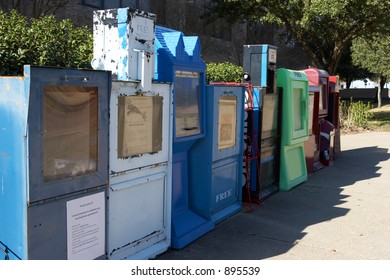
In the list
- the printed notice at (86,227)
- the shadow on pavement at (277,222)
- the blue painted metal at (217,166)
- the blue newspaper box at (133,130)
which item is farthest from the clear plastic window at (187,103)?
the printed notice at (86,227)

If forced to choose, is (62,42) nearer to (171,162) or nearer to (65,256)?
(171,162)

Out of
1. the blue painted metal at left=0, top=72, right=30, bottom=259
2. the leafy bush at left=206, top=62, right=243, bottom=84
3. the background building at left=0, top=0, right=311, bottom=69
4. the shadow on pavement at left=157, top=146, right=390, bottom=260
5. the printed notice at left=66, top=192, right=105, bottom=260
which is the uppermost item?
the background building at left=0, top=0, right=311, bottom=69

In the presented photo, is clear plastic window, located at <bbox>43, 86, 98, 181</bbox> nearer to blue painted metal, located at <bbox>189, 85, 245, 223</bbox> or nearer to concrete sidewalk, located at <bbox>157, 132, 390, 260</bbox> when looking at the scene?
concrete sidewalk, located at <bbox>157, 132, 390, 260</bbox>

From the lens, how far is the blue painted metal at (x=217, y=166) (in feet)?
16.0

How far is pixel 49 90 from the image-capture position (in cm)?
289

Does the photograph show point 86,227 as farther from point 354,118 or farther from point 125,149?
point 354,118

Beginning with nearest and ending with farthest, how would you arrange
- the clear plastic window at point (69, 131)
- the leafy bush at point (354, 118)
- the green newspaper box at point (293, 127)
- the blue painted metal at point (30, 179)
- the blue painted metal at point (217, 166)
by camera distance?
the blue painted metal at point (30, 179) < the clear plastic window at point (69, 131) < the blue painted metal at point (217, 166) < the green newspaper box at point (293, 127) < the leafy bush at point (354, 118)

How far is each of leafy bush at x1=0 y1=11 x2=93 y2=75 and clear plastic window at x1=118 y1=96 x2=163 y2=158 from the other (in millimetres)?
1688

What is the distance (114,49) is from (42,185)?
141cm

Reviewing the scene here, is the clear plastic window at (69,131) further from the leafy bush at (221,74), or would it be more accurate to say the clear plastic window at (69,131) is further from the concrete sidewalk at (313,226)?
the leafy bush at (221,74)

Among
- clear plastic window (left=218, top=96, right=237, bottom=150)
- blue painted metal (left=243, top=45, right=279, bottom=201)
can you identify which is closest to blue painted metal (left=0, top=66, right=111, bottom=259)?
clear plastic window (left=218, top=96, right=237, bottom=150)

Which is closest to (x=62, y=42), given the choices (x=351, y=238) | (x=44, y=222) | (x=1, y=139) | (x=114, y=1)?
(x=1, y=139)

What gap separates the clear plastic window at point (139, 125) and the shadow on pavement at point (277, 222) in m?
1.10

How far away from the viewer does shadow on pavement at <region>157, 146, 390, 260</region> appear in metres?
4.30
